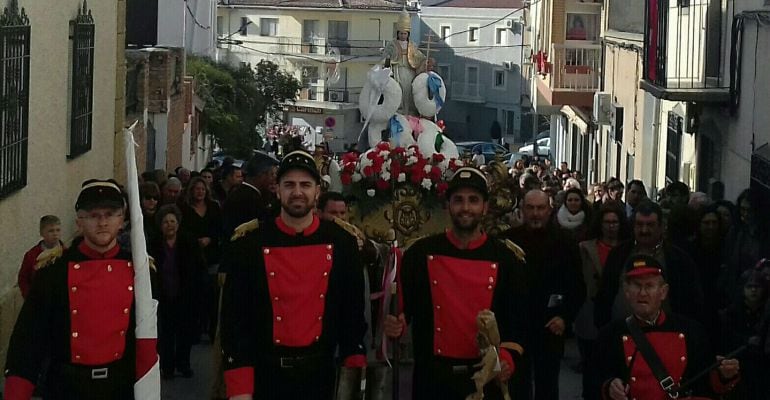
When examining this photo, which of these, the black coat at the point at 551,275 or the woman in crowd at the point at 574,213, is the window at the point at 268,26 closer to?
the woman in crowd at the point at 574,213

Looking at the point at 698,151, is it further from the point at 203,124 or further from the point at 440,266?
the point at 203,124

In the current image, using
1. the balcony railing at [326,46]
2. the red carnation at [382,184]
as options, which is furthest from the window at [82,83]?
the balcony railing at [326,46]

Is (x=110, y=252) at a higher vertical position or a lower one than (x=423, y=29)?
lower

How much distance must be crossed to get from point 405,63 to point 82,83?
3.22 metres

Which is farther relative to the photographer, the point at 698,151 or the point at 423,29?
Result: the point at 423,29

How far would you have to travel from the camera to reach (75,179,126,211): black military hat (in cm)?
684

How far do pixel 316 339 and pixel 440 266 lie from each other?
0.71m

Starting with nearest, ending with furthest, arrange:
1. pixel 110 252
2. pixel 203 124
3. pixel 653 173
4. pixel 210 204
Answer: pixel 110 252, pixel 210 204, pixel 653 173, pixel 203 124

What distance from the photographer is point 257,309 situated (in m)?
7.10

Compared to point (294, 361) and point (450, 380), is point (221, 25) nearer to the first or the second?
point (450, 380)

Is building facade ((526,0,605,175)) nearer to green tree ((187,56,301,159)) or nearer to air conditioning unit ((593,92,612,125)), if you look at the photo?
air conditioning unit ((593,92,612,125))

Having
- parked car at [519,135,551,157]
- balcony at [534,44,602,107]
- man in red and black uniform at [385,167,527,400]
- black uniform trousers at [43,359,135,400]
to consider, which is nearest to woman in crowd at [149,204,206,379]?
man in red and black uniform at [385,167,527,400]

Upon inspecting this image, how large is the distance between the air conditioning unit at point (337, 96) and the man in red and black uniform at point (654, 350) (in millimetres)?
61551

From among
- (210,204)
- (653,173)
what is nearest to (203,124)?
(653,173)
